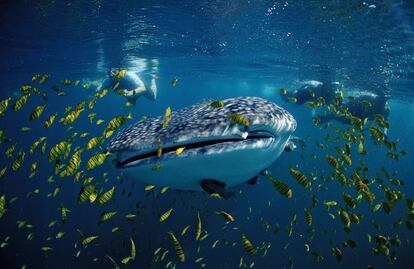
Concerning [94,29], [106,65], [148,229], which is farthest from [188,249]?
[106,65]

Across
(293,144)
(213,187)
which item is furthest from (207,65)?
(213,187)

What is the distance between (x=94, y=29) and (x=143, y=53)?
20.9ft

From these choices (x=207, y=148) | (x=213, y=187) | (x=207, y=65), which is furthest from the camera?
(x=207, y=65)

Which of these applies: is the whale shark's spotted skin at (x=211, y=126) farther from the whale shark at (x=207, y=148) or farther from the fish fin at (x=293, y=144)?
the fish fin at (x=293, y=144)

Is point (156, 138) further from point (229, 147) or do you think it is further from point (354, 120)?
point (354, 120)

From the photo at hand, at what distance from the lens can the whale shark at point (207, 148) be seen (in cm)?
339

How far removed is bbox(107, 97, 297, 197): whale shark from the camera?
Answer: 11.1ft

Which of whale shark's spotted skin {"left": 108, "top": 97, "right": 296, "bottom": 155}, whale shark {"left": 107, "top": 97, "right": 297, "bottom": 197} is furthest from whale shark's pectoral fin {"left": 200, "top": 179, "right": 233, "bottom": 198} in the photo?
whale shark's spotted skin {"left": 108, "top": 97, "right": 296, "bottom": 155}

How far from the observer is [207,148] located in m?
3.34

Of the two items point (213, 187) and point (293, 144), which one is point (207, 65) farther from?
point (213, 187)

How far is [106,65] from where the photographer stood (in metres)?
28.2

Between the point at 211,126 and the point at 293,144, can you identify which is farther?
the point at 293,144

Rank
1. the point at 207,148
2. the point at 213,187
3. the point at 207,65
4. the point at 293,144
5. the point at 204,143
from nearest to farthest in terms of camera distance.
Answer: the point at 207,148 < the point at 204,143 < the point at 213,187 < the point at 293,144 < the point at 207,65

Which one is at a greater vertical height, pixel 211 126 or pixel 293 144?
pixel 211 126
